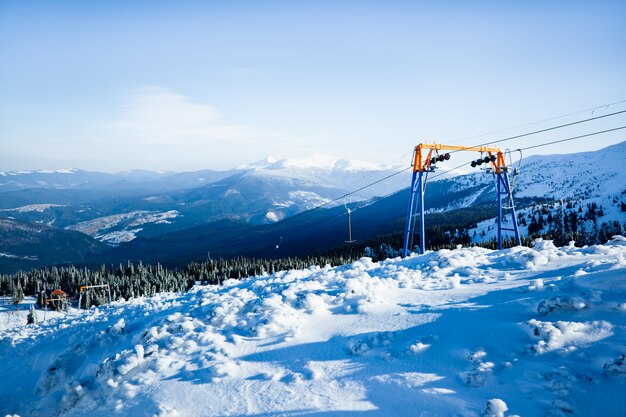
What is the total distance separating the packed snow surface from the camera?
23.6 feet

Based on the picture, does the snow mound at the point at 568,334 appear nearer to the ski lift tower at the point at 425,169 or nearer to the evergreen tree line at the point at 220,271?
the ski lift tower at the point at 425,169

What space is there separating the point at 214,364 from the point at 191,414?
1.60 metres

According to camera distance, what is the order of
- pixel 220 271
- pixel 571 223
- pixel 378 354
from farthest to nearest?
1. pixel 220 271
2. pixel 571 223
3. pixel 378 354

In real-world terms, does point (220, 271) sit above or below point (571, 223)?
below

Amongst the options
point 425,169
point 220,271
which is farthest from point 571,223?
point 220,271

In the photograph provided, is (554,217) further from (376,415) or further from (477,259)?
(376,415)

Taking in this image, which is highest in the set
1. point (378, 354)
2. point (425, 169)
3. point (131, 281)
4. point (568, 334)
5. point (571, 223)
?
point (425, 169)

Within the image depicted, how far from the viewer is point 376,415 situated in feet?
23.6

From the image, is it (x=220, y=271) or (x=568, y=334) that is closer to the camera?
(x=568, y=334)

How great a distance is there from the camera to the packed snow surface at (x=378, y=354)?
7.19m

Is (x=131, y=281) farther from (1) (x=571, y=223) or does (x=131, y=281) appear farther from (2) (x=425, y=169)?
(1) (x=571, y=223)

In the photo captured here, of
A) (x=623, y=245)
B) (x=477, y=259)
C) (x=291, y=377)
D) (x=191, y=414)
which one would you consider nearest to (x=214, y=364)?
(x=191, y=414)

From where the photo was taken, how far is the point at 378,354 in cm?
909

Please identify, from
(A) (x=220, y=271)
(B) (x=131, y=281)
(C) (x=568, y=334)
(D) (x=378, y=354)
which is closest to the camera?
(C) (x=568, y=334)
